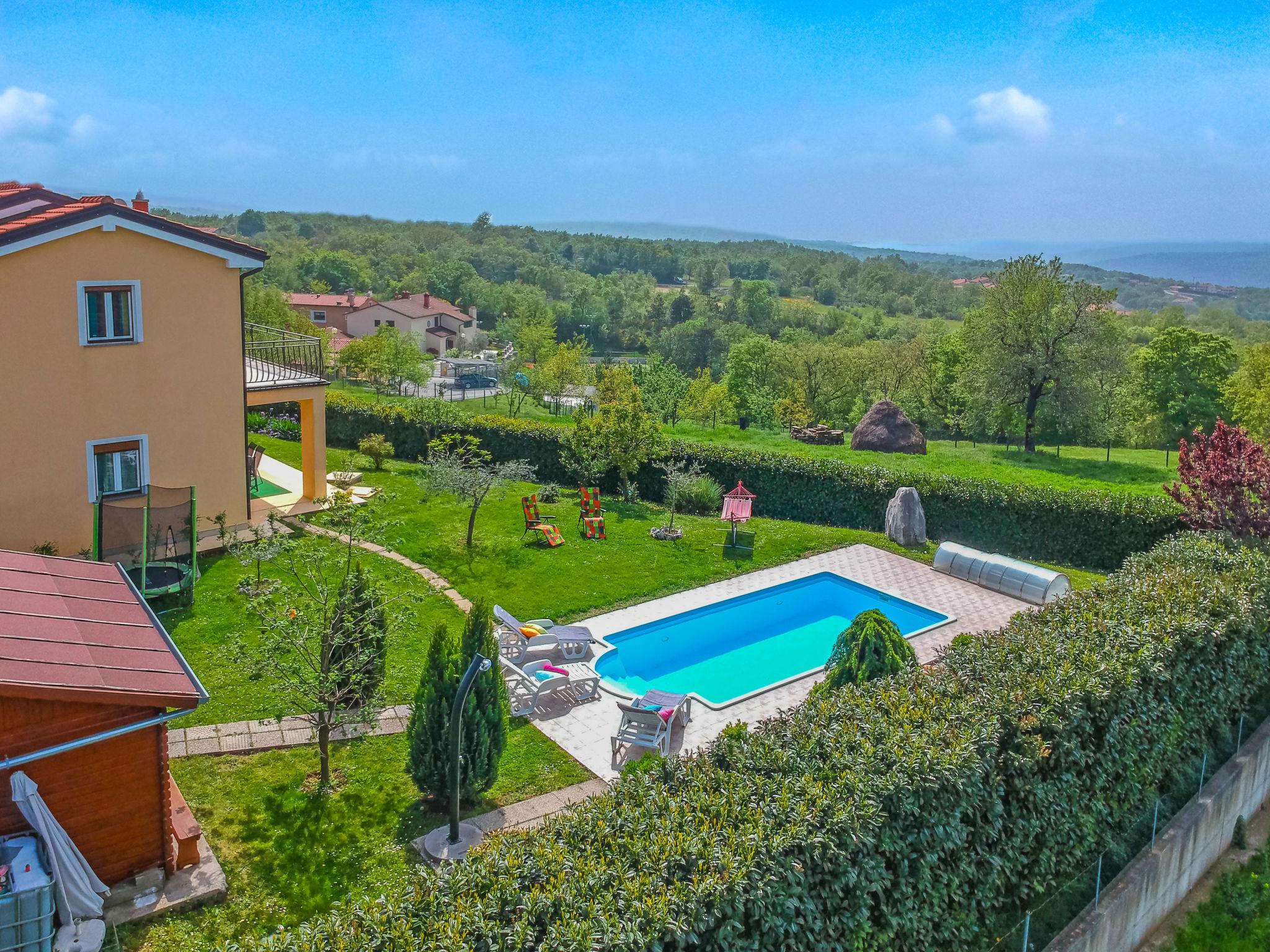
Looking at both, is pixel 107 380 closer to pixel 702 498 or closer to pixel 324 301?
pixel 702 498

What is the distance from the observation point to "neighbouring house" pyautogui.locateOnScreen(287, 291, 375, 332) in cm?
8631

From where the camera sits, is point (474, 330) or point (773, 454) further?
point (474, 330)

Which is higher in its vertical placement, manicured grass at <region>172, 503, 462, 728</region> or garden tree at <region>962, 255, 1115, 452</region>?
garden tree at <region>962, 255, 1115, 452</region>

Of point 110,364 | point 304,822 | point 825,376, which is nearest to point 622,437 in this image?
point 110,364

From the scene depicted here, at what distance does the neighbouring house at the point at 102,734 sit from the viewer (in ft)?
24.3

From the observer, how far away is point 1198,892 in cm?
1078

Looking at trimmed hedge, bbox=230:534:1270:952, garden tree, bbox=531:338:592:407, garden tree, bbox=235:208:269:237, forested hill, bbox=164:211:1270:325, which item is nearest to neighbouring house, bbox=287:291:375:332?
forested hill, bbox=164:211:1270:325

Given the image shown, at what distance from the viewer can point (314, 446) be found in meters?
20.2

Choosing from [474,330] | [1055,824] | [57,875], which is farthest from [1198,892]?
[474,330]

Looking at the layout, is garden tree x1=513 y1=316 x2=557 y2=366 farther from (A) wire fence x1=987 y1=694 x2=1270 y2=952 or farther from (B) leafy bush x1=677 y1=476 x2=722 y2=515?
(A) wire fence x1=987 y1=694 x2=1270 y2=952

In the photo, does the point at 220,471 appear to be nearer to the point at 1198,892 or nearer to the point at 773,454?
the point at 773,454

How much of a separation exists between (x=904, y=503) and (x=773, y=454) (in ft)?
13.9

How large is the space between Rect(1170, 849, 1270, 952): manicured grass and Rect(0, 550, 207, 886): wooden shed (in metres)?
11.1

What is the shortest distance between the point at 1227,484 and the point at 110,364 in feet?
68.2
